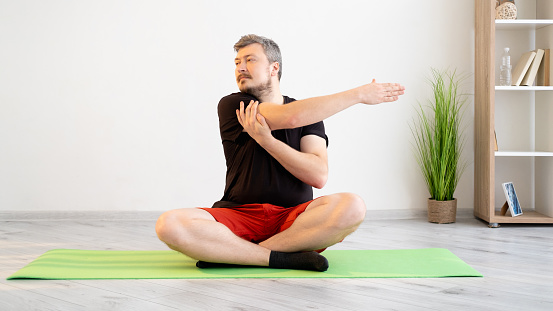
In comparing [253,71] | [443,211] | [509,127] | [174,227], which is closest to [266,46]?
[253,71]

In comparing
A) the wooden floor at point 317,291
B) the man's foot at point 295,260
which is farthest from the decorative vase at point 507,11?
the man's foot at point 295,260

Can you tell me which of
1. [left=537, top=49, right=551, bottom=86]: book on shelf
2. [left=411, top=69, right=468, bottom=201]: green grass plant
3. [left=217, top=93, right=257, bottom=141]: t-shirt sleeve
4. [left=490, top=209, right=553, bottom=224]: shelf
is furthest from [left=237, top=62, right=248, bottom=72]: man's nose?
[left=537, top=49, right=551, bottom=86]: book on shelf

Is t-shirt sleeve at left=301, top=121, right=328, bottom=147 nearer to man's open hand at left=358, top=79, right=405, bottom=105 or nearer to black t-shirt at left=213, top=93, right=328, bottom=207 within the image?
black t-shirt at left=213, top=93, right=328, bottom=207

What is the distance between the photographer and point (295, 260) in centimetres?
254

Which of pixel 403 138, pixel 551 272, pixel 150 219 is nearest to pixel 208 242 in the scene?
pixel 551 272

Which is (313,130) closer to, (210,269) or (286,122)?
(286,122)

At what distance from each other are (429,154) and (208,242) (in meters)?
2.22

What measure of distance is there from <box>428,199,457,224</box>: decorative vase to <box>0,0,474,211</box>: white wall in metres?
0.26

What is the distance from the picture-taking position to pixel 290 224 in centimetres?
258

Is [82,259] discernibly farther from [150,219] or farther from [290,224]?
[150,219]

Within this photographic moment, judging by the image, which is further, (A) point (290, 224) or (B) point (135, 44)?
(B) point (135, 44)

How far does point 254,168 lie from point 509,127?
231 cm

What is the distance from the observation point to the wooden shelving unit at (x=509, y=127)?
3.90 metres

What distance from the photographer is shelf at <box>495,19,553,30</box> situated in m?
3.90
